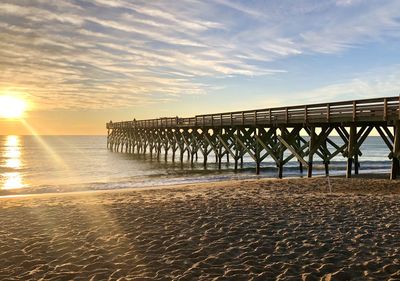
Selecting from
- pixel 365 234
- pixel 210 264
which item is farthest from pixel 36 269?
Answer: pixel 365 234

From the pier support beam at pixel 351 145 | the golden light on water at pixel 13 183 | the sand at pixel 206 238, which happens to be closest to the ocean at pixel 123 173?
the golden light on water at pixel 13 183

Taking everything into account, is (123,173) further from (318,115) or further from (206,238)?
(206,238)

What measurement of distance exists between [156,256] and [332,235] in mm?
3469

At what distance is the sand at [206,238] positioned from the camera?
5.20 meters

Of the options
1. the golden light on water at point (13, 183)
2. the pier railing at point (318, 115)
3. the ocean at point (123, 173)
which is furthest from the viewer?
the golden light on water at point (13, 183)

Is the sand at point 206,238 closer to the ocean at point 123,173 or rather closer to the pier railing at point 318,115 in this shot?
the pier railing at point 318,115

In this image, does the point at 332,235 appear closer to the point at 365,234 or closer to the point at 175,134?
the point at 365,234

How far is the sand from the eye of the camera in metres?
5.20

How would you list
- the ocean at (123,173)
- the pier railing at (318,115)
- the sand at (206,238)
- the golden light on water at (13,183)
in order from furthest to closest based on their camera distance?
the golden light on water at (13,183) < the ocean at (123,173) < the pier railing at (318,115) < the sand at (206,238)

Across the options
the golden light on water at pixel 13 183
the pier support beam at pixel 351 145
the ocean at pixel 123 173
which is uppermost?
the pier support beam at pixel 351 145

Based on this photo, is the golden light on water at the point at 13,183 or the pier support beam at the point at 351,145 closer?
the pier support beam at the point at 351,145

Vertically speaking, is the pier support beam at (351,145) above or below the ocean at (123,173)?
above

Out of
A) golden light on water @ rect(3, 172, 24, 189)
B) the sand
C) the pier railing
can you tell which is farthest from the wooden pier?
golden light on water @ rect(3, 172, 24, 189)

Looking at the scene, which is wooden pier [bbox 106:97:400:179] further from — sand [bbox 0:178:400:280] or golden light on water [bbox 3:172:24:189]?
golden light on water [bbox 3:172:24:189]
